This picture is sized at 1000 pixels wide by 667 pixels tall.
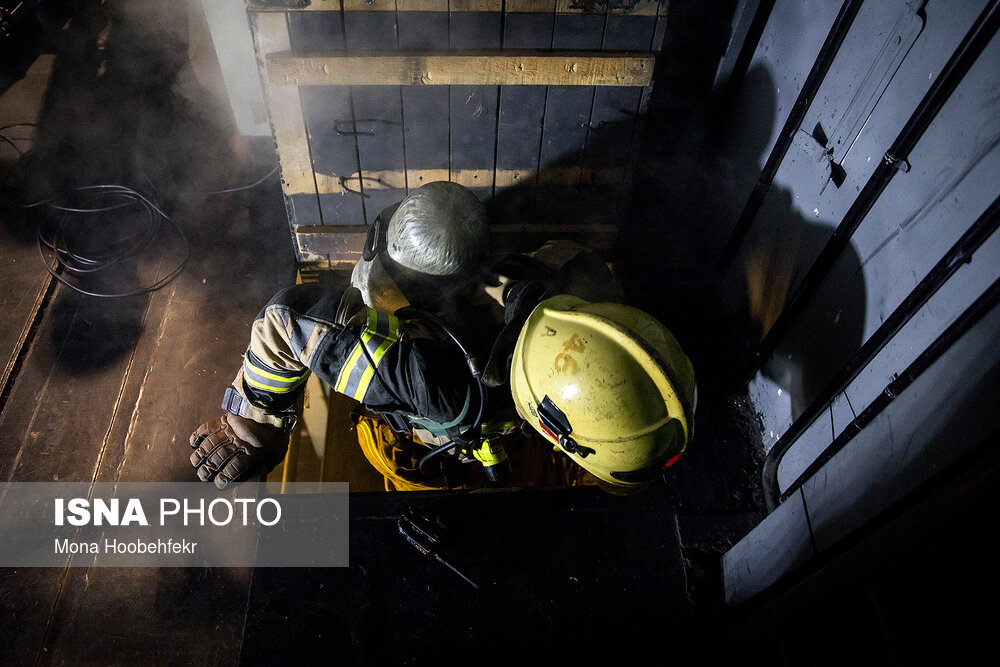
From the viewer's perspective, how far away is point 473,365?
7.12 feet

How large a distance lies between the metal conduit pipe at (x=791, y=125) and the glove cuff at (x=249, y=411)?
2.47 meters

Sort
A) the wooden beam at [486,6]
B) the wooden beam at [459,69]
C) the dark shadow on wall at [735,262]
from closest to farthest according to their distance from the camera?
the dark shadow on wall at [735,262] → the wooden beam at [486,6] → the wooden beam at [459,69]

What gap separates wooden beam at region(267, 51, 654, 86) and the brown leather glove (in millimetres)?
1696

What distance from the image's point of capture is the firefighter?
1873 millimetres

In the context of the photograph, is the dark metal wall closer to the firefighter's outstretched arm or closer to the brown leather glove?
the firefighter's outstretched arm

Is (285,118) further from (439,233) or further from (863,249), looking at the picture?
(863,249)

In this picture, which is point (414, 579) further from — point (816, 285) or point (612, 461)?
point (816, 285)

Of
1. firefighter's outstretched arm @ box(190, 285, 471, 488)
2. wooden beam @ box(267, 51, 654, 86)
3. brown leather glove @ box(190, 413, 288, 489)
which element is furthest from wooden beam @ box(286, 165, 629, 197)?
brown leather glove @ box(190, 413, 288, 489)

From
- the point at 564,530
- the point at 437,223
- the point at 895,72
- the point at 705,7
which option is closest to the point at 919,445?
the point at 895,72

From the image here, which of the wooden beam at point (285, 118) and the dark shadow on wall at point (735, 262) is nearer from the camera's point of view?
the dark shadow on wall at point (735, 262)

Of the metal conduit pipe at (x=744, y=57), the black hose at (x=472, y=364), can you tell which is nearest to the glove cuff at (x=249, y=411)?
the black hose at (x=472, y=364)

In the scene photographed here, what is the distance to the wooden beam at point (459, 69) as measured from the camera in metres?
2.68

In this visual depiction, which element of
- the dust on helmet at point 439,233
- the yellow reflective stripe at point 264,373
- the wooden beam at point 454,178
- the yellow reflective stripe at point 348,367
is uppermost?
the dust on helmet at point 439,233

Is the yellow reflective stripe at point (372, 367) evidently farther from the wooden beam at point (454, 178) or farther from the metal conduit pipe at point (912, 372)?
the metal conduit pipe at point (912, 372)
